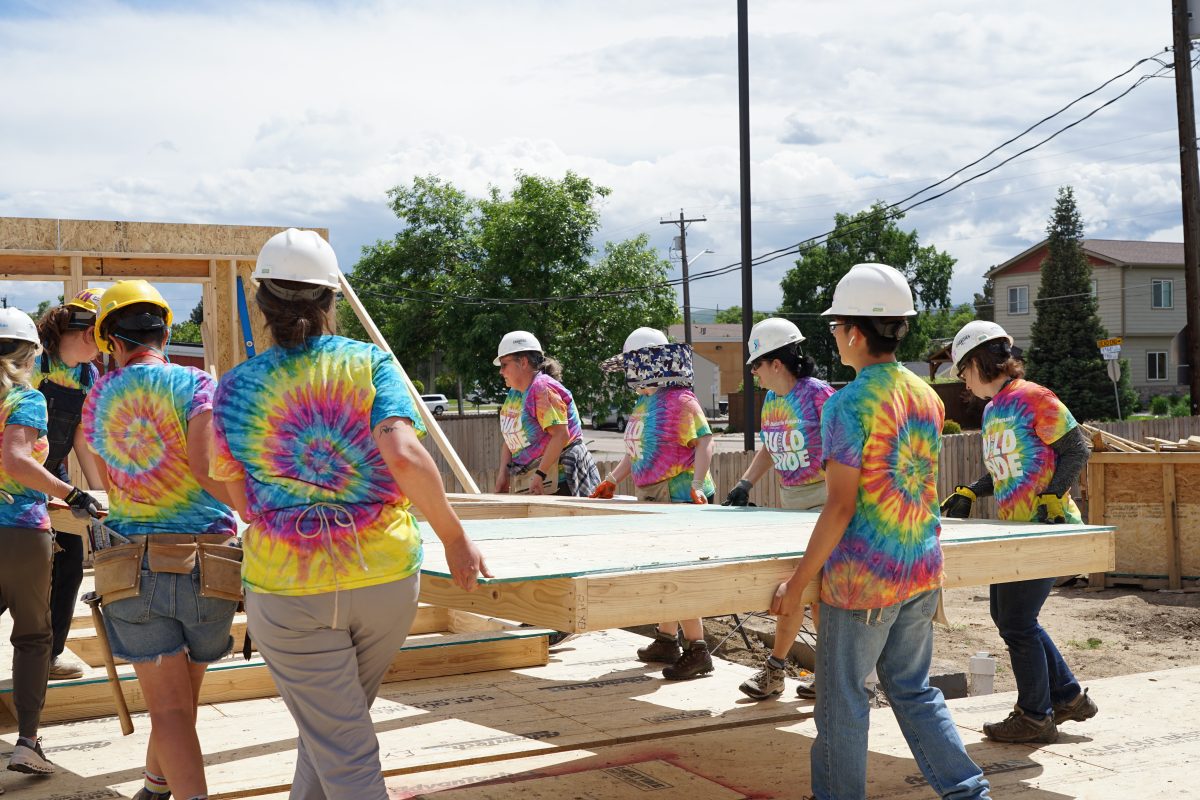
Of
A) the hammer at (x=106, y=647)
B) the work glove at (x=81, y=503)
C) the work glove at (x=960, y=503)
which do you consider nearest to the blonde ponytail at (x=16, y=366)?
the work glove at (x=81, y=503)

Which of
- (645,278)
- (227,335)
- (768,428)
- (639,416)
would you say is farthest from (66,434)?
(645,278)

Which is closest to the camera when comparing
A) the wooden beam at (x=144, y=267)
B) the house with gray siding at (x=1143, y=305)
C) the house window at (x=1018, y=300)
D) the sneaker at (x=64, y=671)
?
the sneaker at (x=64, y=671)

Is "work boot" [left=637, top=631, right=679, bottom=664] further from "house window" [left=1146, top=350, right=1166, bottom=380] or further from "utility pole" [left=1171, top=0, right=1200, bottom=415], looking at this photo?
"house window" [left=1146, top=350, right=1166, bottom=380]

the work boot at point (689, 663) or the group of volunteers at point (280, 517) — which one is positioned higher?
the group of volunteers at point (280, 517)

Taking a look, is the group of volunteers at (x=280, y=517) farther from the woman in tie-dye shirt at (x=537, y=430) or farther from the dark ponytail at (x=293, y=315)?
the woman in tie-dye shirt at (x=537, y=430)

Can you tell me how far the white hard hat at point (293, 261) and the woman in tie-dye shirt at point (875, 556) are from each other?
1.59 meters

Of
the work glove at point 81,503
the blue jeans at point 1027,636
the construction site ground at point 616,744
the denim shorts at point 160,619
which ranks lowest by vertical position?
the construction site ground at point 616,744

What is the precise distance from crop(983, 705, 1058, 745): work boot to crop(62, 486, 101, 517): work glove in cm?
385

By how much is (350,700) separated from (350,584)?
31 centimetres

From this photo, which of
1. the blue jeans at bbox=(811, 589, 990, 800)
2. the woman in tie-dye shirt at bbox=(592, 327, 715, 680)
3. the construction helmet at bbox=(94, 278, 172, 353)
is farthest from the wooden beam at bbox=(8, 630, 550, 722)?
the blue jeans at bbox=(811, 589, 990, 800)

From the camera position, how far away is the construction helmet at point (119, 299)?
3.98 meters

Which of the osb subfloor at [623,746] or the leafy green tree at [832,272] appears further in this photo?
the leafy green tree at [832,272]

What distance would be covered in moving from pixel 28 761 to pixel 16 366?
157 centimetres

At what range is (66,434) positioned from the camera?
642cm
